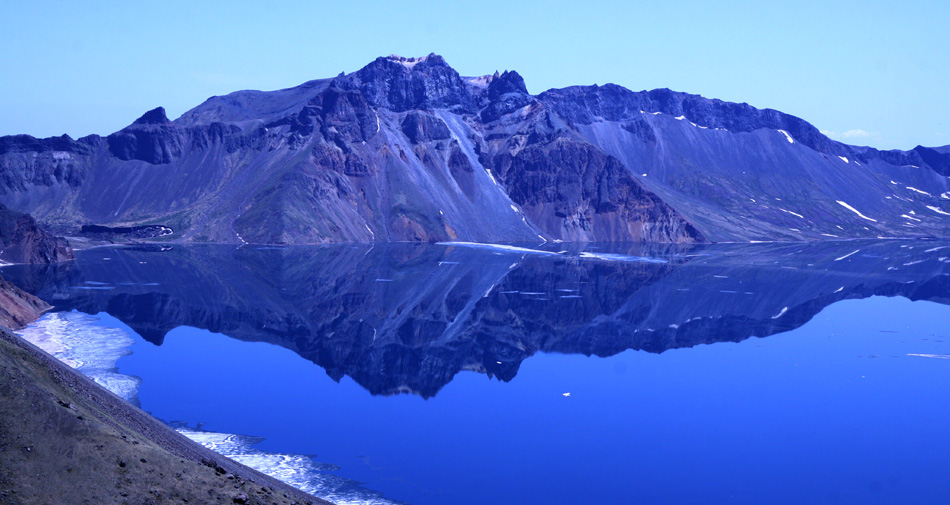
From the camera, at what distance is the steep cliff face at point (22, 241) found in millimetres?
96688

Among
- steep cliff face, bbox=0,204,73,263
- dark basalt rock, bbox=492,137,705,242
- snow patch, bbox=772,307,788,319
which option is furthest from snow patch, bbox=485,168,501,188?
A: snow patch, bbox=772,307,788,319

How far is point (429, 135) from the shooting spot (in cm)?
19300

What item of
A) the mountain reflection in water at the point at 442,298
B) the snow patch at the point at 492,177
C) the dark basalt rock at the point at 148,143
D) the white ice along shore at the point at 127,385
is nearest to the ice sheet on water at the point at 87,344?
the white ice along shore at the point at 127,385

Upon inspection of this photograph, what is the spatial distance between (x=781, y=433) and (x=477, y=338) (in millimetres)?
27058

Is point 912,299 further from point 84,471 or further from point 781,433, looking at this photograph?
point 84,471

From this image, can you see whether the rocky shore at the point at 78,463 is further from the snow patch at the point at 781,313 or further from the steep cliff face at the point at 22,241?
the steep cliff face at the point at 22,241

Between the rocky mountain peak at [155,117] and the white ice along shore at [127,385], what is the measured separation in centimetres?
13917

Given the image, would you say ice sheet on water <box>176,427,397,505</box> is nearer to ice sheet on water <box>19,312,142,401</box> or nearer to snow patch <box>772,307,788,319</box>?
ice sheet on water <box>19,312,142,401</box>

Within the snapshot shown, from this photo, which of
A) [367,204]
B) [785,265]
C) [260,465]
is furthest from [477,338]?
[367,204]

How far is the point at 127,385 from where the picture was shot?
41.5 m

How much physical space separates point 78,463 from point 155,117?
189 metres

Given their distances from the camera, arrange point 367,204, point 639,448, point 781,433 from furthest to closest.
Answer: point 367,204 < point 781,433 < point 639,448

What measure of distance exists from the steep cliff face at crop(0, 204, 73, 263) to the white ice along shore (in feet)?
140

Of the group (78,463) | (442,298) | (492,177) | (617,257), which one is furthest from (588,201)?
(78,463)
